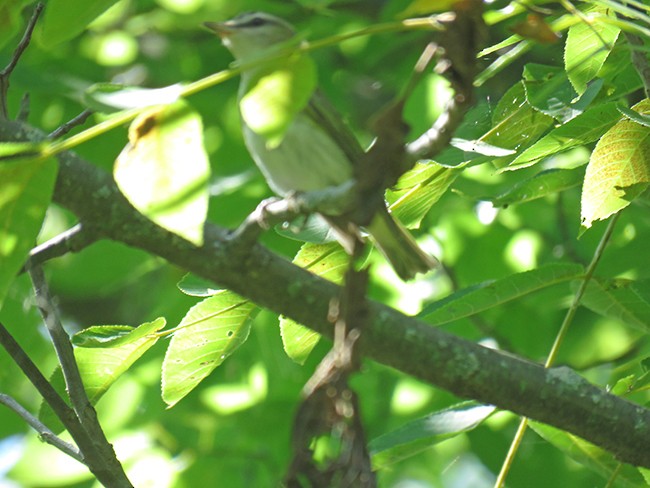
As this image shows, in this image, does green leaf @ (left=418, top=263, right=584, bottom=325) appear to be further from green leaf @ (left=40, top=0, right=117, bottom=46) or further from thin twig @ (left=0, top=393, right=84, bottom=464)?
green leaf @ (left=40, top=0, right=117, bottom=46)

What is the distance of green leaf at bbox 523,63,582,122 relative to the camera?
86.9 inches

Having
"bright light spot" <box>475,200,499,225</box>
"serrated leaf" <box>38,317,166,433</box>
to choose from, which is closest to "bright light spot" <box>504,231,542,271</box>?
"bright light spot" <box>475,200,499,225</box>

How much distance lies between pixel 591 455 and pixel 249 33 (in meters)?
2.20

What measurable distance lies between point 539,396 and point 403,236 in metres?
1.03

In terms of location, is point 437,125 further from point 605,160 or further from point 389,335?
point 605,160

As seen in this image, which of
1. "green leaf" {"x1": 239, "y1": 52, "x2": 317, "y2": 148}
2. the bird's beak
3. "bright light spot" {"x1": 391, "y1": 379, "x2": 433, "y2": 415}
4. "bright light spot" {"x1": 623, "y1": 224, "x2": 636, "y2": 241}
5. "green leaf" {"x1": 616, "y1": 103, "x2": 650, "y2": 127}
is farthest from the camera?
"bright light spot" {"x1": 391, "y1": 379, "x2": 433, "y2": 415}

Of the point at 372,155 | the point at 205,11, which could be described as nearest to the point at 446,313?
the point at 372,155

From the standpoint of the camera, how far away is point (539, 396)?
207 cm

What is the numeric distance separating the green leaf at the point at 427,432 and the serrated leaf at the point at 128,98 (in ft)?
4.19

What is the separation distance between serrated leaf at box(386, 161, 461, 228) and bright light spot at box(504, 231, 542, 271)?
1991 mm

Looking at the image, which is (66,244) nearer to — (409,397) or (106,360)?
(106,360)

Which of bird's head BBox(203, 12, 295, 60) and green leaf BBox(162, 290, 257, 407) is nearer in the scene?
green leaf BBox(162, 290, 257, 407)

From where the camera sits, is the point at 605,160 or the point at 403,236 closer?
the point at 605,160

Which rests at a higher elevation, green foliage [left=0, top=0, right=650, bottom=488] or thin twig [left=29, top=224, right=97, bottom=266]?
thin twig [left=29, top=224, right=97, bottom=266]
